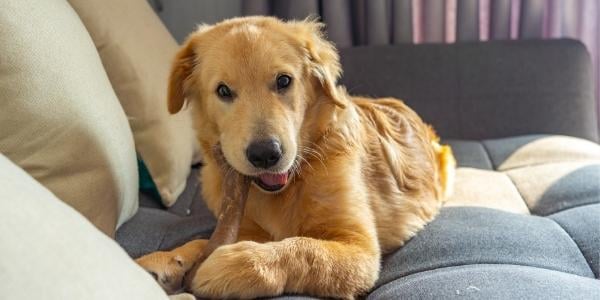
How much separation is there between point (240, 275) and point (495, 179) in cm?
119

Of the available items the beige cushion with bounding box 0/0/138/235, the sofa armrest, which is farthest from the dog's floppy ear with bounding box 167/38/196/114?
the sofa armrest

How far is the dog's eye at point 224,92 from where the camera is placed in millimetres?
1530

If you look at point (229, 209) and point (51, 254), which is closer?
point (51, 254)

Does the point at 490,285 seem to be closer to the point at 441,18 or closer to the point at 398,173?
the point at 398,173

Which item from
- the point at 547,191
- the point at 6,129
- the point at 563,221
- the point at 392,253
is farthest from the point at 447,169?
the point at 6,129

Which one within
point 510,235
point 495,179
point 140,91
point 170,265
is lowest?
point 495,179

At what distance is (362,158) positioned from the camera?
1722 millimetres

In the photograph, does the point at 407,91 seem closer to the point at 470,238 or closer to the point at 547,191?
the point at 547,191

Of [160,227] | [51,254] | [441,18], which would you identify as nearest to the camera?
[51,254]

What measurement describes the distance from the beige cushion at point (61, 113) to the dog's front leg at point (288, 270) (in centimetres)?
41

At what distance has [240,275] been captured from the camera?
124 cm

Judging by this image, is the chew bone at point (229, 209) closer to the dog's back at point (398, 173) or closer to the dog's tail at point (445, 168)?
the dog's back at point (398, 173)

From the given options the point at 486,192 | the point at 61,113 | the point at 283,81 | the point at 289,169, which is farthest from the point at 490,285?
the point at 61,113

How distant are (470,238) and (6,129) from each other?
3.52 feet
